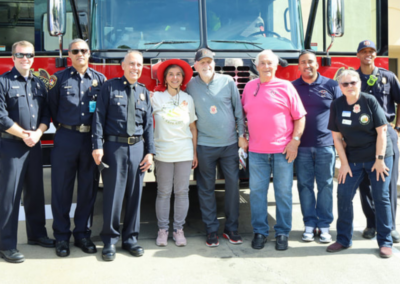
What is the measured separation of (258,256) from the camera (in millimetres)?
4258

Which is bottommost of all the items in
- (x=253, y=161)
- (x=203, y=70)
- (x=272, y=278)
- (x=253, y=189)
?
(x=272, y=278)

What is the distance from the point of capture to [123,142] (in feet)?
13.6

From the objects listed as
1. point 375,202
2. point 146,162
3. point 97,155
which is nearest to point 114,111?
point 97,155

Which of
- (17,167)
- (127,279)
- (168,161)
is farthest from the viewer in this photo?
(168,161)

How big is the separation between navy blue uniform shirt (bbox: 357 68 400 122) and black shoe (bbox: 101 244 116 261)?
113 inches

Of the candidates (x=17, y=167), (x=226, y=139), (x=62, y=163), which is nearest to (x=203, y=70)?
(x=226, y=139)

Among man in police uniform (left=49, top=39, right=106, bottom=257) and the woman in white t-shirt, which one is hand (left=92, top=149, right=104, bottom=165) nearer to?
man in police uniform (left=49, top=39, right=106, bottom=257)

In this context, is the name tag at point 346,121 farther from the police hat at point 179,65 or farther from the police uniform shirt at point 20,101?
the police uniform shirt at point 20,101

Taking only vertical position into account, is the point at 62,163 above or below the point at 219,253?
above

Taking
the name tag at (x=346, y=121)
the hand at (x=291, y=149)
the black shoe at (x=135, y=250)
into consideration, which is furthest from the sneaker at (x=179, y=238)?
the name tag at (x=346, y=121)

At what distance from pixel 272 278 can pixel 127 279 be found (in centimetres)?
118

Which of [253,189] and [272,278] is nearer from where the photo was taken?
→ [272,278]

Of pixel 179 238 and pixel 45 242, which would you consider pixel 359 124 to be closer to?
pixel 179 238

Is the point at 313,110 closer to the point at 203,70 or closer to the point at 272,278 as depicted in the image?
Answer: the point at 203,70
